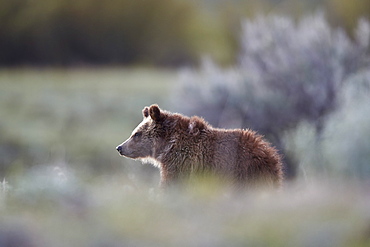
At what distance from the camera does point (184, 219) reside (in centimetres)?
408

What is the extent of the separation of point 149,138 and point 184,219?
10.6ft

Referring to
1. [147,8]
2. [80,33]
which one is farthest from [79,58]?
[147,8]

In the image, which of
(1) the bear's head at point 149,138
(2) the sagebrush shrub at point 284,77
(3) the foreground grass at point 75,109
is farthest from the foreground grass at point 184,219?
(3) the foreground grass at point 75,109

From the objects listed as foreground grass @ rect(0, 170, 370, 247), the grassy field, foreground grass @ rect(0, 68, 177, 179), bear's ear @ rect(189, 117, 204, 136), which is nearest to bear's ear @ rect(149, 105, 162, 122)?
bear's ear @ rect(189, 117, 204, 136)

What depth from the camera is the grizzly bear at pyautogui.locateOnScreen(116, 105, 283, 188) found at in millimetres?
6379

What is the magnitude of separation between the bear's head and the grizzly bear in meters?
0.01

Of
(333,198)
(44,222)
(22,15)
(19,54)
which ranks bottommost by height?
(44,222)

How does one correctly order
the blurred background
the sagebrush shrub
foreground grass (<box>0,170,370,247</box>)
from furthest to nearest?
1. the sagebrush shrub
2. the blurred background
3. foreground grass (<box>0,170,370,247</box>)

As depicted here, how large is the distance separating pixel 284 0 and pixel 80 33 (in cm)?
774

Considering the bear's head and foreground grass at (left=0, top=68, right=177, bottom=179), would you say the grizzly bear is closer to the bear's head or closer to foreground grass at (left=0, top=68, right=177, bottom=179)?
the bear's head

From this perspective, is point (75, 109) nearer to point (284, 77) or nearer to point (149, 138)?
point (284, 77)

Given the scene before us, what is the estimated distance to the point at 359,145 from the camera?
5.12m

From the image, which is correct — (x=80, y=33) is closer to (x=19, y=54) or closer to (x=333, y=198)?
(x=19, y=54)

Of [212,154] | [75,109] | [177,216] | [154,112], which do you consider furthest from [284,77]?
[177,216]
